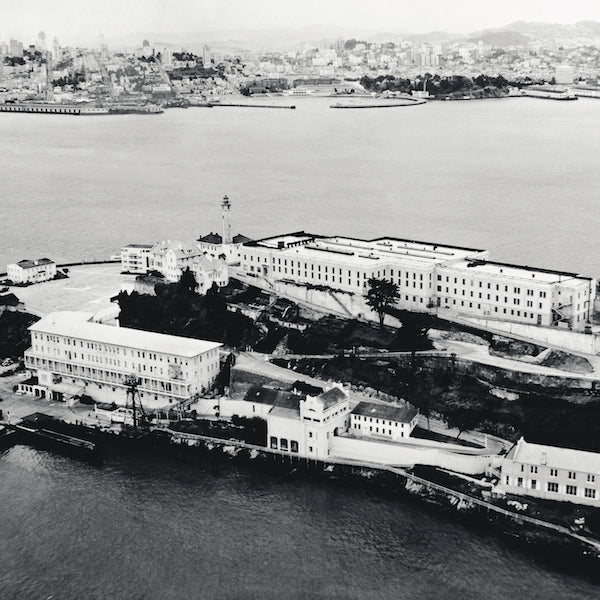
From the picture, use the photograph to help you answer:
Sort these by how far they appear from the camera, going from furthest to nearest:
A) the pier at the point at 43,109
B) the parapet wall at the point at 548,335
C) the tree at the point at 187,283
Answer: the pier at the point at 43,109
the tree at the point at 187,283
the parapet wall at the point at 548,335

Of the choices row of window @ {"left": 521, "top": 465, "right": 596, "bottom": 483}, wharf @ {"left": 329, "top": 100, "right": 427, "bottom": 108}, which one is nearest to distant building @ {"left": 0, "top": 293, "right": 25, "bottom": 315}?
row of window @ {"left": 521, "top": 465, "right": 596, "bottom": 483}

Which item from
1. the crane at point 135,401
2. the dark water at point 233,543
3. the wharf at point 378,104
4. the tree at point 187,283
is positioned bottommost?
the dark water at point 233,543

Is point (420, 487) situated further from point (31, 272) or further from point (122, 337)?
point (31, 272)

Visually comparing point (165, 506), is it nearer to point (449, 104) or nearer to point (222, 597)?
point (222, 597)

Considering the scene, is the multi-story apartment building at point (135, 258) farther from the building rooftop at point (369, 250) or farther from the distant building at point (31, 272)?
the building rooftop at point (369, 250)

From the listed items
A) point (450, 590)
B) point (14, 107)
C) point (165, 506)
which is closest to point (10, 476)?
point (165, 506)

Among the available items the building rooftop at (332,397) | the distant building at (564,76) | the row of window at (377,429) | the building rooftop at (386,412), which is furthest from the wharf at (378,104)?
the row of window at (377,429)
